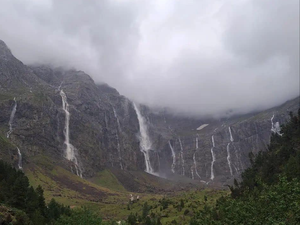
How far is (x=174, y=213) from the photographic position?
355ft

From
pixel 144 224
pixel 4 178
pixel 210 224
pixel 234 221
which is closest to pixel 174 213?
pixel 144 224

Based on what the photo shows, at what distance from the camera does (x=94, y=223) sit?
47531mm

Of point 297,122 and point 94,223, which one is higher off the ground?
point 297,122

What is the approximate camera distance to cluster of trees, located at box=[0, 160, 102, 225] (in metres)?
47.6

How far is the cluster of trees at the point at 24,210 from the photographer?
47562mm

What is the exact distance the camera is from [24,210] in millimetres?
61781

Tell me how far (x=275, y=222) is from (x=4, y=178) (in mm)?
67286

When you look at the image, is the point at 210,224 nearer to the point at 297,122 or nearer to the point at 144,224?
the point at 144,224

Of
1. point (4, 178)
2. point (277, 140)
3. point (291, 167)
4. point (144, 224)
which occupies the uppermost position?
point (277, 140)

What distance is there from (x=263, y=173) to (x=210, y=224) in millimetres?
Answer: 74436

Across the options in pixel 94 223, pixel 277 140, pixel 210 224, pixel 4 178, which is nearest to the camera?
pixel 210 224

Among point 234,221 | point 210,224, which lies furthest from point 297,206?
point 210,224

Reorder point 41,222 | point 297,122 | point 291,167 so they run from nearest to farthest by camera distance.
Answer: point 41,222, point 291,167, point 297,122

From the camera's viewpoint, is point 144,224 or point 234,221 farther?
point 144,224
